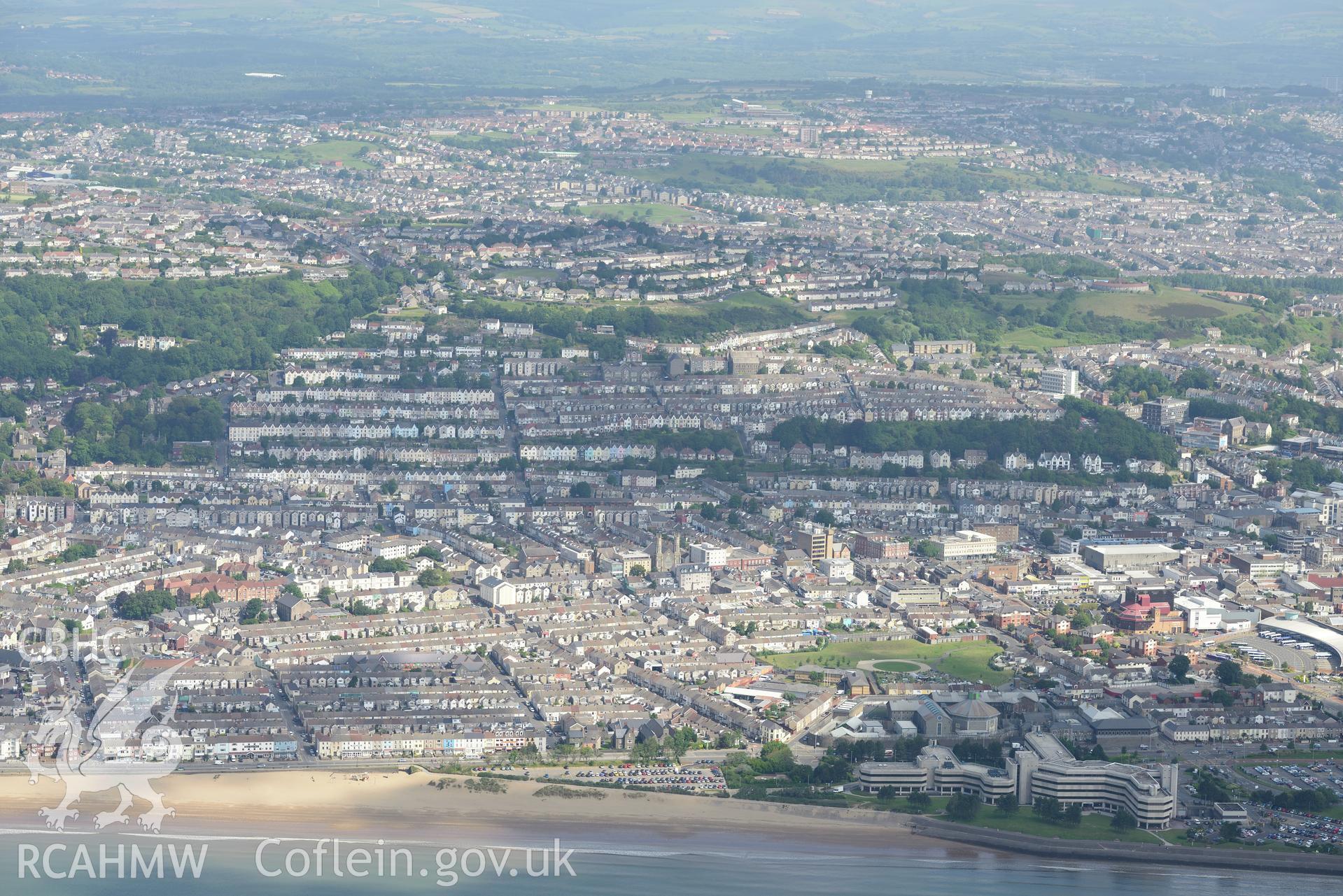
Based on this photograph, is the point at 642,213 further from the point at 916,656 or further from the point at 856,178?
the point at 916,656

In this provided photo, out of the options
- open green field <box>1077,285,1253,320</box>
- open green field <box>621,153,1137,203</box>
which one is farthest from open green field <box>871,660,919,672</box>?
open green field <box>621,153,1137,203</box>

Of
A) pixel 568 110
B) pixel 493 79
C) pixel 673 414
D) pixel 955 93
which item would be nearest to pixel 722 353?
pixel 673 414

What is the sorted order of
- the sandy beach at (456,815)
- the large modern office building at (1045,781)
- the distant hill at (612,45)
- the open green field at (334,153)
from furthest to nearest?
1. the distant hill at (612,45)
2. the open green field at (334,153)
3. the large modern office building at (1045,781)
4. the sandy beach at (456,815)

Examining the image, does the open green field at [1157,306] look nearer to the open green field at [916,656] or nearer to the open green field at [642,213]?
the open green field at [642,213]

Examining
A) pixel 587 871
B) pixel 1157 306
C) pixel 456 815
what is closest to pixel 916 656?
pixel 456 815

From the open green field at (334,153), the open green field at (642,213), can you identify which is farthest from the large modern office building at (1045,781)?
the open green field at (334,153)
